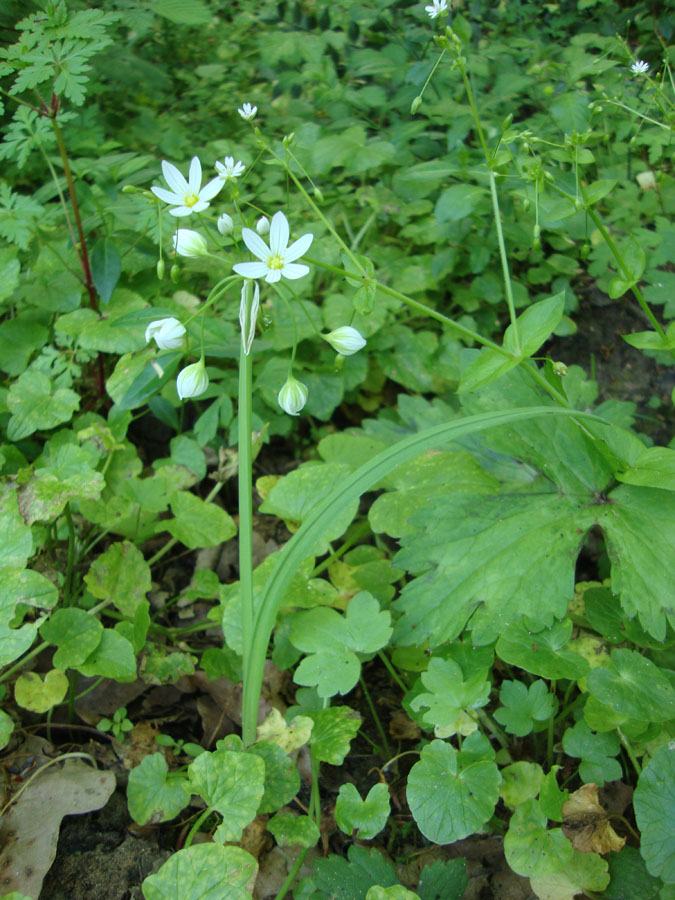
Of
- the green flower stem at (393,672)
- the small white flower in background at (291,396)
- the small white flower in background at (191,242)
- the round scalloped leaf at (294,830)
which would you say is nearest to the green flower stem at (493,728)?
the green flower stem at (393,672)

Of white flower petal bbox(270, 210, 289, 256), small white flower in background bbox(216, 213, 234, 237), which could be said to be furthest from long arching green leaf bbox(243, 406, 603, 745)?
small white flower in background bbox(216, 213, 234, 237)

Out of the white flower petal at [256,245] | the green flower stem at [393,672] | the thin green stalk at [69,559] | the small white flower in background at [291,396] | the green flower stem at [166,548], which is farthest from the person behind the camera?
the green flower stem at [166,548]

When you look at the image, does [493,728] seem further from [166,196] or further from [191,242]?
[166,196]

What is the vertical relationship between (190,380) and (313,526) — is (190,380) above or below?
above

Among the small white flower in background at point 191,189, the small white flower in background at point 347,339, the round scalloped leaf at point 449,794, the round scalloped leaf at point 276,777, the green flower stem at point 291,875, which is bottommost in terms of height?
the green flower stem at point 291,875

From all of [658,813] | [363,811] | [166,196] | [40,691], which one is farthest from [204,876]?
[166,196]

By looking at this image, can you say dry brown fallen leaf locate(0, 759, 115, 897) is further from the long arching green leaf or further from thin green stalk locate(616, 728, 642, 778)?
thin green stalk locate(616, 728, 642, 778)

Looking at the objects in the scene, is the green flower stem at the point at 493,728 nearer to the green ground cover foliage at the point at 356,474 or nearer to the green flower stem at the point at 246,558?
the green ground cover foliage at the point at 356,474
